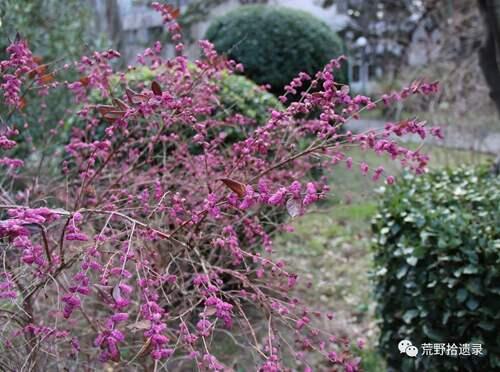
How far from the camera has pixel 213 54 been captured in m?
2.02

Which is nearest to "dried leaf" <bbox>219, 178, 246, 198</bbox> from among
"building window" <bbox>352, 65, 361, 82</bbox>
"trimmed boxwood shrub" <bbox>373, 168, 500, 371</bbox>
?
"trimmed boxwood shrub" <bbox>373, 168, 500, 371</bbox>

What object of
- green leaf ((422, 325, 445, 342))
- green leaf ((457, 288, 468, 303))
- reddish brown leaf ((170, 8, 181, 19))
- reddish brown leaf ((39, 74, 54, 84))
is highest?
reddish brown leaf ((170, 8, 181, 19))

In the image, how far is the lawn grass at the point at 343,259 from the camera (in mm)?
3631

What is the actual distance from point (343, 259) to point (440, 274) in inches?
101

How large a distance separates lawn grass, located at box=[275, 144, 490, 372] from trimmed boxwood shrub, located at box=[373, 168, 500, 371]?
10.6 inches

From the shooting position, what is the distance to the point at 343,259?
4.97 m

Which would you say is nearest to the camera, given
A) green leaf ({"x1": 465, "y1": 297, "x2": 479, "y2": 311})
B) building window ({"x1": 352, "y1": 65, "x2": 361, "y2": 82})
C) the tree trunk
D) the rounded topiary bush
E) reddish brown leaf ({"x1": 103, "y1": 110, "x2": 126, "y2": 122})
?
reddish brown leaf ({"x1": 103, "y1": 110, "x2": 126, "y2": 122})

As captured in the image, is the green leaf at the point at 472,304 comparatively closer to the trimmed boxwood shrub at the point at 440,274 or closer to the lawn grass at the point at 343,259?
the trimmed boxwood shrub at the point at 440,274

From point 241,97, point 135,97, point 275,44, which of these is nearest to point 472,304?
point 135,97

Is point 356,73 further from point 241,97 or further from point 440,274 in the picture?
point 440,274

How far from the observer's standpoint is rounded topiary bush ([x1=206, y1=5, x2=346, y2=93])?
6.86m

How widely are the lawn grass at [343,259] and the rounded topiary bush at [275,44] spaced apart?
1.57 metres

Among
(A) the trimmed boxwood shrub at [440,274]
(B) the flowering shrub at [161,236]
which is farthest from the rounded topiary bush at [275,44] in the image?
(B) the flowering shrub at [161,236]

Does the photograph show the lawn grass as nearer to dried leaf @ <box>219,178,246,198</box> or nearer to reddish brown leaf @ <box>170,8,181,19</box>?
reddish brown leaf @ <box>170,8,181,19</box>
